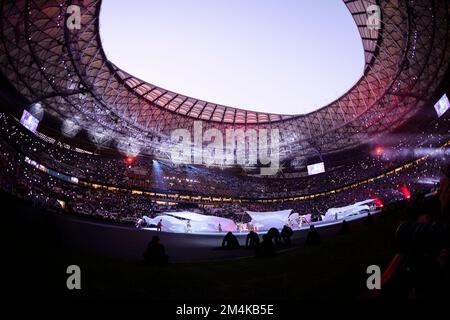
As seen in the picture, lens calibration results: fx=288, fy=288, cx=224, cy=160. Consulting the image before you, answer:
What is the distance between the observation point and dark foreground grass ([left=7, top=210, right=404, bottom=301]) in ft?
16.5

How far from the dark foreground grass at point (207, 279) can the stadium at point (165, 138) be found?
0.06 meters

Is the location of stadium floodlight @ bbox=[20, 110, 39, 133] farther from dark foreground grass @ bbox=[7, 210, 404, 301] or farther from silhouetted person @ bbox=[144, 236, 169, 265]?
silhouetted person @ bbox=[144, 236, 169, 265]

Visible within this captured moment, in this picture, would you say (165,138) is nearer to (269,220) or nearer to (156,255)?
(269,220)

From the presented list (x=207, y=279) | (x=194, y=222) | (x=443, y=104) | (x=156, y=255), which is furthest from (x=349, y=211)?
(x=207, y=279)

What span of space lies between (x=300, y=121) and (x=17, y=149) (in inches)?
1587

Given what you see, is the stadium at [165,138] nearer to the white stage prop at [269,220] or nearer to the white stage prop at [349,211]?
the white stage prop at [269,220]

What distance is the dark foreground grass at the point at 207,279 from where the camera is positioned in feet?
16.5

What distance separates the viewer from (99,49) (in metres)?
31.5

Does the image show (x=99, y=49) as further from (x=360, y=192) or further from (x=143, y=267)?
(x=360, y=192)

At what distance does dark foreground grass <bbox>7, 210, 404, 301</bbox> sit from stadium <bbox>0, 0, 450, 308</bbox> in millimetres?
63

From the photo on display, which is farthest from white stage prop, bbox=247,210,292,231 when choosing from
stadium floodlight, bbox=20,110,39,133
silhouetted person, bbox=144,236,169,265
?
stadium floodlight, bbox=20,110,39,133

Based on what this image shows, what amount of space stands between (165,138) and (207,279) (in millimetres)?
44975

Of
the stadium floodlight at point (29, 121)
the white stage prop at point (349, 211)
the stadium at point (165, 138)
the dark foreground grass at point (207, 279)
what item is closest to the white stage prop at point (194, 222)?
the stadium at point (165, 138)
